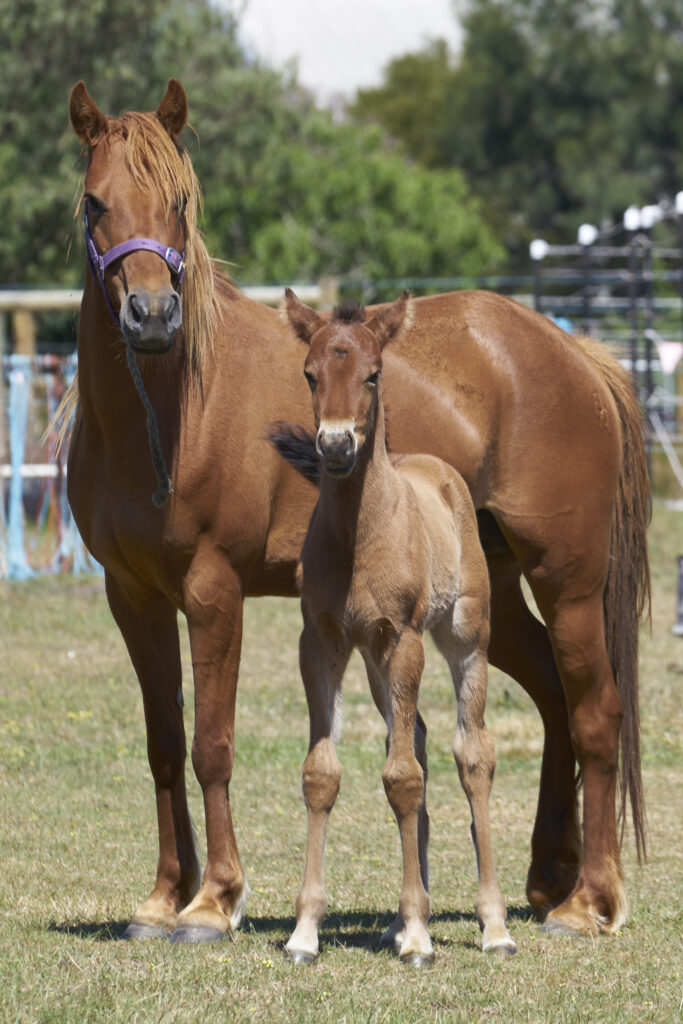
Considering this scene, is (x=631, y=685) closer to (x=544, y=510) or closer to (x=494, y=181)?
(x=544, y=510)

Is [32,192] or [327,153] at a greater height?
[327,153]

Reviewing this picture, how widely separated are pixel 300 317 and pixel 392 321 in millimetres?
281

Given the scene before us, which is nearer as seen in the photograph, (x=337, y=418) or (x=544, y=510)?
(x=337, y=418)

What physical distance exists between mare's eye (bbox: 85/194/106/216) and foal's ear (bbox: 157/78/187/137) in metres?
0.41

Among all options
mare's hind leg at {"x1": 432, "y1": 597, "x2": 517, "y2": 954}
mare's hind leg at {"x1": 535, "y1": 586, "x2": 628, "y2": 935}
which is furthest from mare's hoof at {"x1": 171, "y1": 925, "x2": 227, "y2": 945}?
mare's hind leg at {"x1": 535, "y1": 586, "x2": 628, "y2": 935}

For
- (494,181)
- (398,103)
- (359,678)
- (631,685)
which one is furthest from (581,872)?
(398,103)

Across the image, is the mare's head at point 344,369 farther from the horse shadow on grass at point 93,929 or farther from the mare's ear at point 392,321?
the horse shadow on grass at point 93,929

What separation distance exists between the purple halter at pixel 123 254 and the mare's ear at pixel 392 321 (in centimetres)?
63

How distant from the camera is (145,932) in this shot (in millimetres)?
4512

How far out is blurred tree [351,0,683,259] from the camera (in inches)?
1860

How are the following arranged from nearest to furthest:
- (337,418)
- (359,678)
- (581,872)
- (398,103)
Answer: (337,418), (581,872), (359,678), (398,103)

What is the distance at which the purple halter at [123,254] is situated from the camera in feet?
13.6

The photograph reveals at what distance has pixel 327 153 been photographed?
1272 inches

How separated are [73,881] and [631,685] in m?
2.34
